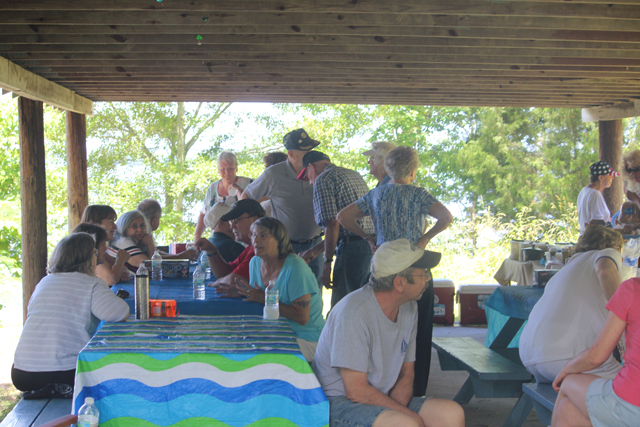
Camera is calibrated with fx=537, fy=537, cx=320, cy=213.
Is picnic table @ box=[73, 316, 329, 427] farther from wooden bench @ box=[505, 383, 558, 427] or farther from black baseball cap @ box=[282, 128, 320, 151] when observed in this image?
black baseball cap @ box=[282, 128, 320, 151]

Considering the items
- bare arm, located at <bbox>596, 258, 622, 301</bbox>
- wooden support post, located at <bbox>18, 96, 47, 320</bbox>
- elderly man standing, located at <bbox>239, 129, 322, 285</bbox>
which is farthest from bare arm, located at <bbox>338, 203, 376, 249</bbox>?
wooden support post, located at <bbox>18, 96, 47, 320</bbox>

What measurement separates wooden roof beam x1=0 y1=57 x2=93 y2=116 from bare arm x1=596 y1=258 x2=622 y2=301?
4.83m

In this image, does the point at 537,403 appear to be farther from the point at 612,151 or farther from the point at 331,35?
the point at 612,151

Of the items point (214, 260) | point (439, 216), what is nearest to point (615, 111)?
point (439, 216)

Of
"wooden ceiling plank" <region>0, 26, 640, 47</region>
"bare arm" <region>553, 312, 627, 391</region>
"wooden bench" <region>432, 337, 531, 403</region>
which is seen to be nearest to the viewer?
"bare arm" <region>553, 312, 627, 391</region>

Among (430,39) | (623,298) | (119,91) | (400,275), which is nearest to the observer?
(623,298)

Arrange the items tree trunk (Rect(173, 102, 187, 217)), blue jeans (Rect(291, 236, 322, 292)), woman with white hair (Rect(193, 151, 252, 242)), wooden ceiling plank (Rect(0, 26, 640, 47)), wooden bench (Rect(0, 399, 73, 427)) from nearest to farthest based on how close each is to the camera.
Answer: wooden bench (Rect(0, 399, 73, 427)) → blue jeans (Rect(291, 236, 322, 292)) → wooden ceiling plank (Rect(0, 26, 640, 47)) → woman with white hair (Rect(193, 151, 252, 242)) → tree trunk (Rect(173, 102, 187, 217))

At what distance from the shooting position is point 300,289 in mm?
2643

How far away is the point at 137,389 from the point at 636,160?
4.82 meters

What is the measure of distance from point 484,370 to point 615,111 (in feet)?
18.5

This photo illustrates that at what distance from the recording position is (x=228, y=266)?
12.0 feet

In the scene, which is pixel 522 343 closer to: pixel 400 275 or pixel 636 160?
pixel 400 275

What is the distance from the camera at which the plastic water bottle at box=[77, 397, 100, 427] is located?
181 centimetres

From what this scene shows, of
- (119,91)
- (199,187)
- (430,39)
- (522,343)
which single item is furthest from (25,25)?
(199,187)
